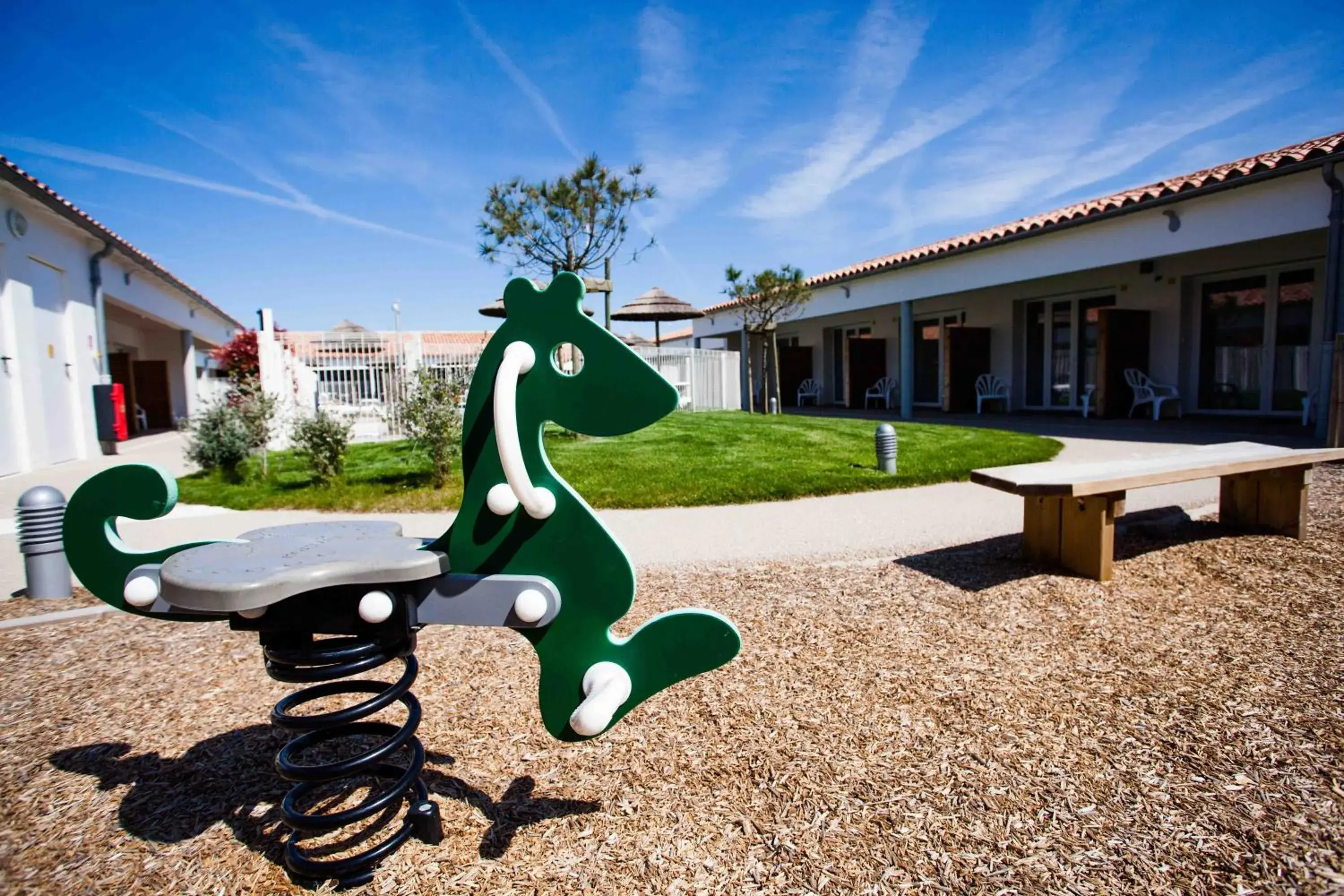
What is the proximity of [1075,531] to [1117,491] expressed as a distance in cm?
38

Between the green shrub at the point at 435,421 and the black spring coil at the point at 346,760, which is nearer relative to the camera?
the black spring coil at the point at 346,760

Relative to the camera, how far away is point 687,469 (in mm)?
8922

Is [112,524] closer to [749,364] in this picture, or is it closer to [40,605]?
[40,605]

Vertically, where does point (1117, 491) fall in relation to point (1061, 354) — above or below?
below

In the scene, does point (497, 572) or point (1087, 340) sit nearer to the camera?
point (497, 572)

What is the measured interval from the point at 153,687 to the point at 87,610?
5.38 feet

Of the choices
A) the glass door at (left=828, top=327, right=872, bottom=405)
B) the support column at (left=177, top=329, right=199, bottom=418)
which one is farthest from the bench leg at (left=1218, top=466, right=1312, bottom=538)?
the support column at (left=177, top=329, right=199, bottom=418)

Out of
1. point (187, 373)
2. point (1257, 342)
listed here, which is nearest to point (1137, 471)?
point (1257, 342)

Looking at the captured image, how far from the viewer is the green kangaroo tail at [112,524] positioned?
1919mm

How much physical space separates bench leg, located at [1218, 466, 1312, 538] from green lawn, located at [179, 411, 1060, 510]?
312 centimetres

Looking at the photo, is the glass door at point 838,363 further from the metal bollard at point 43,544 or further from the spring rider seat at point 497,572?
the spring rider seat at point 497,572

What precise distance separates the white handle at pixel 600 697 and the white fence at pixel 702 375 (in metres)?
15.9

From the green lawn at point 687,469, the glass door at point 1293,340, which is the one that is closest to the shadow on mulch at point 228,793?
the green lawn at point 687,469

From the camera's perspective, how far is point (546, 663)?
1944 millimetres
